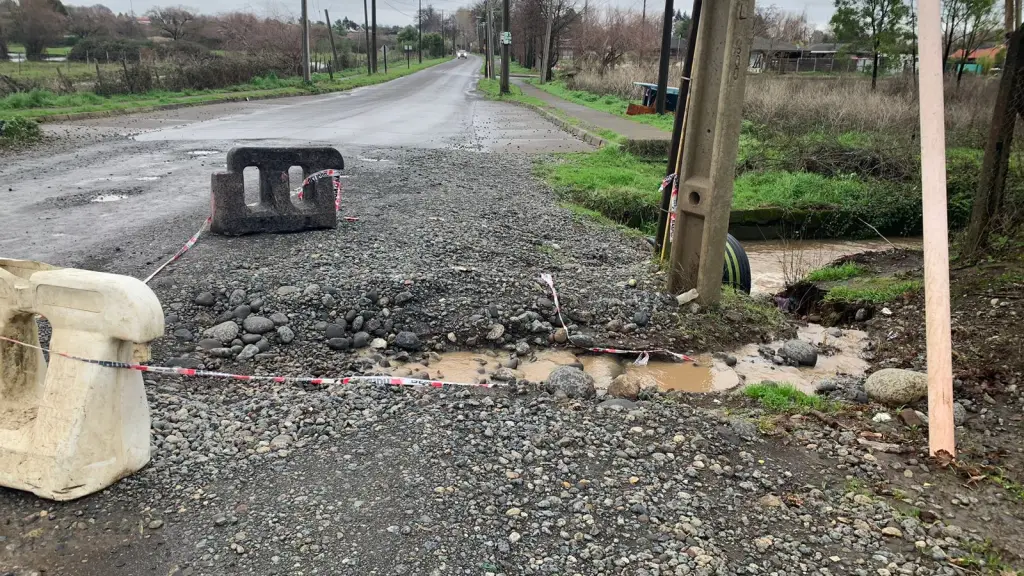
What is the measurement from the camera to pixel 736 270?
7.80 m

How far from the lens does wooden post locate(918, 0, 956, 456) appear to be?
3.65 metres

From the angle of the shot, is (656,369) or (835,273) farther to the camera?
(835,273)

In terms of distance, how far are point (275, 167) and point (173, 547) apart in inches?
211

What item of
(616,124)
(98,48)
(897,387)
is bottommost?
(897,387)

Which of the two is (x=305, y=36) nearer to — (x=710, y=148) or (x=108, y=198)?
(x=108, y=198)

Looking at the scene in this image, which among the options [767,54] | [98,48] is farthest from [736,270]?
[98,48]

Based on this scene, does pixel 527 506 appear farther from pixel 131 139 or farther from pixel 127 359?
pixel 131 139

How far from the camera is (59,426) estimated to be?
3.27m

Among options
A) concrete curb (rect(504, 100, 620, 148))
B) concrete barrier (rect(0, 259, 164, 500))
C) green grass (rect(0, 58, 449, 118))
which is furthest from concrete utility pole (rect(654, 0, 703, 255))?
green grass (rect(0, 58, 449, 118))

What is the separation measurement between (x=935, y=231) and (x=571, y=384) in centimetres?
224

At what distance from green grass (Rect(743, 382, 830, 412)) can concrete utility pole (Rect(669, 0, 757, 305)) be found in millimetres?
1623

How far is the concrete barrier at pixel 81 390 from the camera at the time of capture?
10.6 feet

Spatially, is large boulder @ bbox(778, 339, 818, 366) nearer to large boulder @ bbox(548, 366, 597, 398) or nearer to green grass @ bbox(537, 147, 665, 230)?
large boulder @ bbox(548, 366, 597, 398)

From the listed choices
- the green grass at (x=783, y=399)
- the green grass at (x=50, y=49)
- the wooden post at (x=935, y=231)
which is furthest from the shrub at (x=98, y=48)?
the wooden post at (x=935, y=231)
